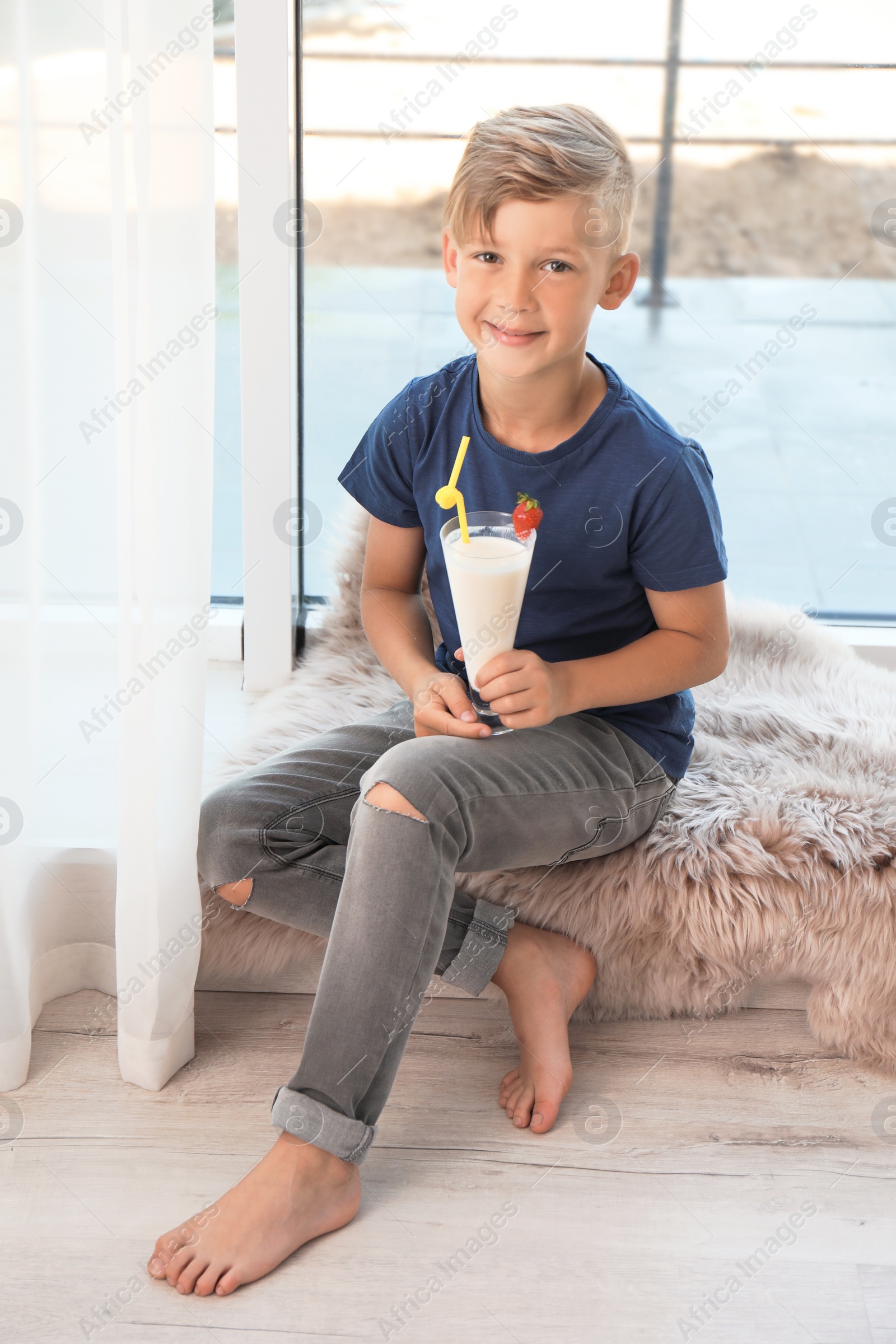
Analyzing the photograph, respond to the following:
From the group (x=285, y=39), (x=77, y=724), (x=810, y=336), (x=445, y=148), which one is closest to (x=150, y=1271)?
(x=77, y=724)

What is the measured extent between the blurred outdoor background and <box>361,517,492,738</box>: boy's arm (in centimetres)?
44

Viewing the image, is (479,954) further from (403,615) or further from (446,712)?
(403,615)

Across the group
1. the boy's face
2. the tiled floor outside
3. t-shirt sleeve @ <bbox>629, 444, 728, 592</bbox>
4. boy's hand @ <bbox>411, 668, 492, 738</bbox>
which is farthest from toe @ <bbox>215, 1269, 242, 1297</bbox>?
the tiled floor outside

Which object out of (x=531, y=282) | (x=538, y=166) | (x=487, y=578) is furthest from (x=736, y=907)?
(x=538, y=166)

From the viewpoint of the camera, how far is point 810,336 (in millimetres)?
2293

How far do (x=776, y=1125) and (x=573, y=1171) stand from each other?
24 centimetres


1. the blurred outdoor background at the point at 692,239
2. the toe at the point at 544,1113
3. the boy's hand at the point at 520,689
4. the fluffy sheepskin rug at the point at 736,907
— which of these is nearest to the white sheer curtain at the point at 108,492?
the fluffy sheepskin rug at the point at 736,907

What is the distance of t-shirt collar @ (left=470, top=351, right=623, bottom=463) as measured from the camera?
4.06 ft

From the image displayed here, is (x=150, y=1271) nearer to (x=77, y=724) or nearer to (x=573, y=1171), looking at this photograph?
(x=573, y=1171)

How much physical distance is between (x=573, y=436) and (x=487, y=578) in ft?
0.84

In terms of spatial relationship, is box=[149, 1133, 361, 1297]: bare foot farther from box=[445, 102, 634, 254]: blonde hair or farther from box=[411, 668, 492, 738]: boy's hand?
box=[445, 102, 634, 254]: blonde hair

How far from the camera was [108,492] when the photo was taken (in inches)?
45.0

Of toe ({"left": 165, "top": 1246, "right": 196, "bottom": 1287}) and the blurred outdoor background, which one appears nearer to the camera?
toe ({"left": 165, "top": 1246, "right": 196, "bottom": 1287})

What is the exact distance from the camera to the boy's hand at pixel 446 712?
→ 1177 mm
